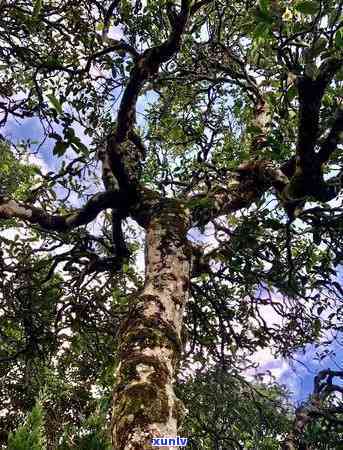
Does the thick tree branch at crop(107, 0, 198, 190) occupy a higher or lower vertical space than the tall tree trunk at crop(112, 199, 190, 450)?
higher

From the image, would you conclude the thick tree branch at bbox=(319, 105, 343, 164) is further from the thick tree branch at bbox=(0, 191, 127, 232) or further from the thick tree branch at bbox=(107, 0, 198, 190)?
the thick tree branch at bbox=(0, 191, 127, 232)

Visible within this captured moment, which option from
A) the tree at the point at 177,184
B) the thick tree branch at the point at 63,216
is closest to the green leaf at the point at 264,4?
the tree at the point at 177,184

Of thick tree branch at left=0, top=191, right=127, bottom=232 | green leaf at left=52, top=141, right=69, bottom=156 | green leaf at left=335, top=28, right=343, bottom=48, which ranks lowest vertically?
green leaf at left=52, top=141, right=69, bottom=156

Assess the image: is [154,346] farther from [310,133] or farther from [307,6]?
[307,6]

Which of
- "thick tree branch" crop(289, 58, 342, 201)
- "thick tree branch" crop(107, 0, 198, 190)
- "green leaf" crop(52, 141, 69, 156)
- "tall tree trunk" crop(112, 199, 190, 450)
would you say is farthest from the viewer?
"thick tree branch" crop(107, 0, 198, 190)

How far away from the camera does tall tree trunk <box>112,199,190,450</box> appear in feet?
7.95

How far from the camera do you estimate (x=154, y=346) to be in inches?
117

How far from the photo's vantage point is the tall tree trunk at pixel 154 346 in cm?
242

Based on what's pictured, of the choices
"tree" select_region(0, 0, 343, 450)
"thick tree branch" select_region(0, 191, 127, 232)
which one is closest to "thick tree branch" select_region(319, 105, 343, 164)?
"tree" select_region(0, 0, 343, 450)

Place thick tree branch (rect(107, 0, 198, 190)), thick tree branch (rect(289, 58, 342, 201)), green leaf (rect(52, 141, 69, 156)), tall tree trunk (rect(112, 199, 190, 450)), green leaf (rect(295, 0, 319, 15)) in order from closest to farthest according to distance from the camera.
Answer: green leaf (rect(295, 0, 319, 15)), tall tree trunk (rect(112, 199, 190, 450)), thick tree branch (rect(289, 58, 342, 201)), green leaf (rect(52, 141, 69, 156)), thick tree branch (rect(107, 0, 198, 190))

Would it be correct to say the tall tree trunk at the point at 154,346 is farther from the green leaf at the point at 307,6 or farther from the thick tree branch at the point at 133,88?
the green leaf at the point at 307,6

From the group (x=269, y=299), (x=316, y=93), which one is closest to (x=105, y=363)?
(x=269, y=299)

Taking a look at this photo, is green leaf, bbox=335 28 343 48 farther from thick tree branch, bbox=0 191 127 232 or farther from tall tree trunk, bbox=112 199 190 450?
thick tree branch, bbox=0 191 127 232

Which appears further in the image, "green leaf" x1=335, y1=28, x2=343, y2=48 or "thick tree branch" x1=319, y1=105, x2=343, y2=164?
"thick tree branch" x1=319, y1=105, x2=343, y2=164
